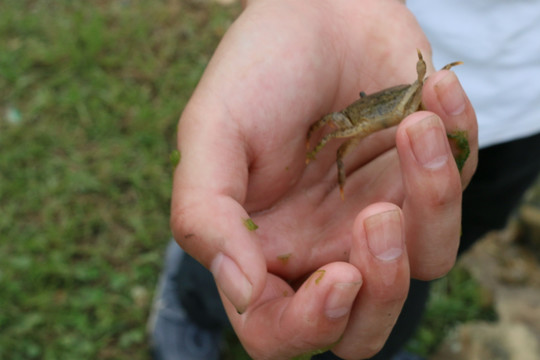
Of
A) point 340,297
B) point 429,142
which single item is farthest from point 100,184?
point 429,142

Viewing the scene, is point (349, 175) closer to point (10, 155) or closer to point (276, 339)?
point (276, 339)

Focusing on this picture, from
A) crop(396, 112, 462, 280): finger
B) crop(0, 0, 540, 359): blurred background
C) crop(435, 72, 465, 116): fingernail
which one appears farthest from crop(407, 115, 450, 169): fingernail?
crop(0, 0, 540, 359): blurred background

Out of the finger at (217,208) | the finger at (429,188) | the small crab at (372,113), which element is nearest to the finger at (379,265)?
the finger at (429,188)

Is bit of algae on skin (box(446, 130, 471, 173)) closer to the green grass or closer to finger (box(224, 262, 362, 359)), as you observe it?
finger (box(224, 262, 362, 359))

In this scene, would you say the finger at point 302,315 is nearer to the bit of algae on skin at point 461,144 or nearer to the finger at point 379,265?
the finger at point 379,265

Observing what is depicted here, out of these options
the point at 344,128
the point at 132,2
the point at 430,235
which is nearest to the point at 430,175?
the point at 430,235

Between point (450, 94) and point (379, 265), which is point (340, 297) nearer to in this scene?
point (379, 265)
